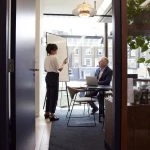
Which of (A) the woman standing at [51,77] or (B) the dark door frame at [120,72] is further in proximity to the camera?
(A) the woman standing at [51,77]

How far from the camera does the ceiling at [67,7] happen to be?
6.83 meters

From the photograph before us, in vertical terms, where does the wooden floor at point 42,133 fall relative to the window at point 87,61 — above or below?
below

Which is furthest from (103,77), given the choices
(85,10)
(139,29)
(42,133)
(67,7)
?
(139,29)

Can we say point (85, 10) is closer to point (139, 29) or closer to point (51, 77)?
point (51, 77)

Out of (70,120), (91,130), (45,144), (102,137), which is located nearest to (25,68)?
(45,144)

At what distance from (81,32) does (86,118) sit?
139 inches

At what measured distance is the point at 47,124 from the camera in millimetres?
5449

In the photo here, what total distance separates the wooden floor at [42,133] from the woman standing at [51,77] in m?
0.27

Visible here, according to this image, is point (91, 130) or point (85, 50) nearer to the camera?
point (91, 130)
